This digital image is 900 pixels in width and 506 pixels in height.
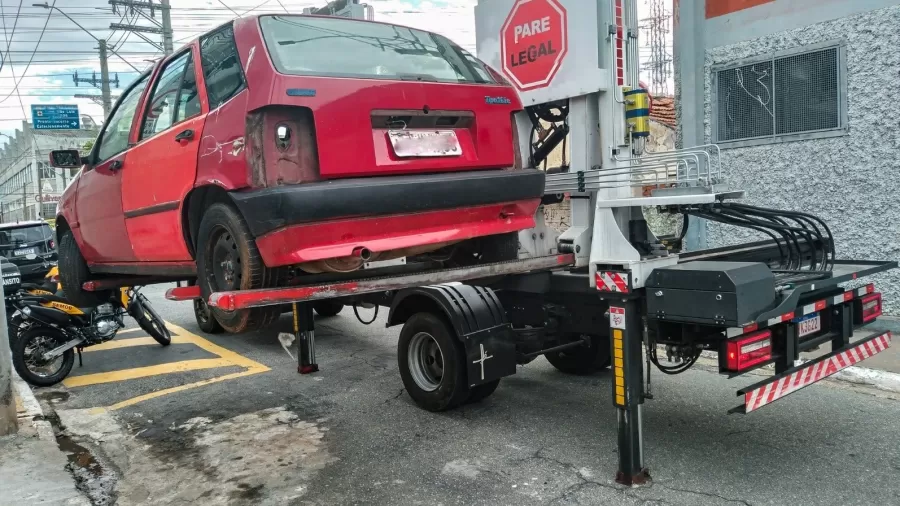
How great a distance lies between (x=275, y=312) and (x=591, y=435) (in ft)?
7.52

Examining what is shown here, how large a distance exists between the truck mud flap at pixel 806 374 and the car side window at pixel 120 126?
4238 millimetres

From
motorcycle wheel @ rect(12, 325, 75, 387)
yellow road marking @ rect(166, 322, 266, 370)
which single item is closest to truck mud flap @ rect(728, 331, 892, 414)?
yellow road marking @ rect(166, 322, 266, 370)

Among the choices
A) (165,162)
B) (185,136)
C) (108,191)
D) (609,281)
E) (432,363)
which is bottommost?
(432,363)

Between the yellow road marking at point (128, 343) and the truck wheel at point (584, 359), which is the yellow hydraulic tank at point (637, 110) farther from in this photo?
the yellow road marking at point (128, 343)

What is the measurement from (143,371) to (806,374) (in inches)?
248

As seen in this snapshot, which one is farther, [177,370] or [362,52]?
[177,370]

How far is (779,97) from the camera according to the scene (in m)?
7.77

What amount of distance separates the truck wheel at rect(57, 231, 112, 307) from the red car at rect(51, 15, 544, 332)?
1.62 metres

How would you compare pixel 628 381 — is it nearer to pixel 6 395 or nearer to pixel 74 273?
pixel 6 395

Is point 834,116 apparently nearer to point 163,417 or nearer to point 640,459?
point 640,459

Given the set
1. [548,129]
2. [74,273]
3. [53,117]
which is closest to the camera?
[548,129]

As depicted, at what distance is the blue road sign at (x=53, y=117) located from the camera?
3412cm

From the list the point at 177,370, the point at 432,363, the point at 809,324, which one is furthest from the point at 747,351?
the point at 177,370

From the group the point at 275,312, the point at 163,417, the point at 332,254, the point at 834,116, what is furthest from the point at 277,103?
the point at 834,116
